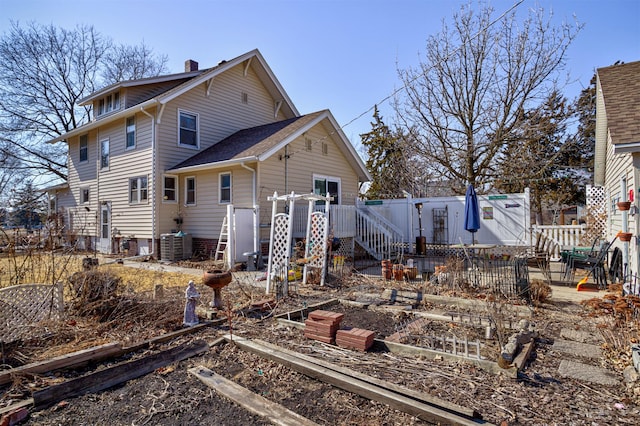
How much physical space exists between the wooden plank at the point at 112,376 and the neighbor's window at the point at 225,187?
8.60 m

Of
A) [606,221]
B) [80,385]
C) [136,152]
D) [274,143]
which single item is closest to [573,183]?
[606,221]

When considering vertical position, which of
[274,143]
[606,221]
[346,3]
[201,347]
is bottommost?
[201,347]

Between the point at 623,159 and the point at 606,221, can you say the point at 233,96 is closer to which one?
the point at 623,159

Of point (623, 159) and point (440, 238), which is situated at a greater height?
point (623, 159)

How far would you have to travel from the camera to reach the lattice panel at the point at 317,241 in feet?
26.9

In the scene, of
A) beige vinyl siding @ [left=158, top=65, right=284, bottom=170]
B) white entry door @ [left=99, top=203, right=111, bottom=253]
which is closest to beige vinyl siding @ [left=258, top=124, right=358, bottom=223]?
beige vinyl siding @ [left=158, top=65, right=284, bottom=170]

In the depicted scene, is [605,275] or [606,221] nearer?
[605,275]

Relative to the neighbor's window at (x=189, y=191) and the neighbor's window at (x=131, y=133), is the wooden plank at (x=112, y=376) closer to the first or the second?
the neighbor's window at (x=189, y=191)

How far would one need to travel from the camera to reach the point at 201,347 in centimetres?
415

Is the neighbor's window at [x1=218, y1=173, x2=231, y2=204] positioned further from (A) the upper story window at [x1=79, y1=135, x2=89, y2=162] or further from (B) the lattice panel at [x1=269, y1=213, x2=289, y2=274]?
(A) the upper story window at [x1=79, y1=135, x2=89, y2=162]

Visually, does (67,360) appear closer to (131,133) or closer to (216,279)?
(216,279)

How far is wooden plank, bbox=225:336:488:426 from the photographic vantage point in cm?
255

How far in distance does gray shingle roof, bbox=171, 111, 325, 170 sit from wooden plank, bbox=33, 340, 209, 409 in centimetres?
770

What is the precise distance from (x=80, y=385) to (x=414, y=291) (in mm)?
5387
